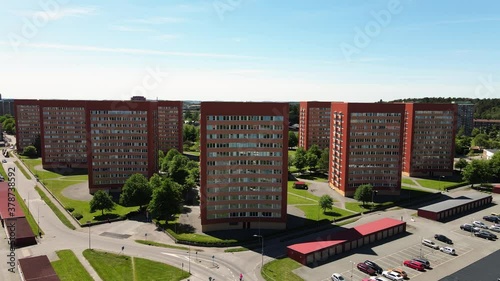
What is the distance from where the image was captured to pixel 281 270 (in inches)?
2393

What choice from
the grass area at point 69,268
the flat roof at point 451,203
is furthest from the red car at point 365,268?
the grass area at point 69,268

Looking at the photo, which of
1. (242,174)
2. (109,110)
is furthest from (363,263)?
(109,110)

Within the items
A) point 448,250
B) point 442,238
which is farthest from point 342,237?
point 442,238

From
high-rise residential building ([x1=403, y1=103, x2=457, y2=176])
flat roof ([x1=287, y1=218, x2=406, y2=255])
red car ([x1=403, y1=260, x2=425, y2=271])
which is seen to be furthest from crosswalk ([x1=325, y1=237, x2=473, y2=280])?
high-rise residential building ([x1=403, y1=103, x2=457, y2=176])

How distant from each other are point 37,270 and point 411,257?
61.3m

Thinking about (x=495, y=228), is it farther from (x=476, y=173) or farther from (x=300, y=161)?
(x=300, y=161)

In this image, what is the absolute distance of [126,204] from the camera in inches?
3497

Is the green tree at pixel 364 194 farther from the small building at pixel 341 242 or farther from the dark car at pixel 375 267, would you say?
the dark car at pixel 375 267

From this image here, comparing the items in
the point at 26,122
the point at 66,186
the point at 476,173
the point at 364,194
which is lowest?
the point at 66,186

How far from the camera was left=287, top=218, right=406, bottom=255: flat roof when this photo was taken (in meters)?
65.0

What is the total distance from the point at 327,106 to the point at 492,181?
68977mm

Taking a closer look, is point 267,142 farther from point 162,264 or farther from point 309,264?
point 162,264

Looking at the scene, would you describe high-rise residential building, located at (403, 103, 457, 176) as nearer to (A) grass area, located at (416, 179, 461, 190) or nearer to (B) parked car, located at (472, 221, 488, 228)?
(A) grass area, located at (416, 179, 461, 190)

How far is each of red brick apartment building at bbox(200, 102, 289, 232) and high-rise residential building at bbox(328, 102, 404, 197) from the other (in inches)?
1364
